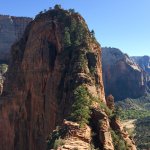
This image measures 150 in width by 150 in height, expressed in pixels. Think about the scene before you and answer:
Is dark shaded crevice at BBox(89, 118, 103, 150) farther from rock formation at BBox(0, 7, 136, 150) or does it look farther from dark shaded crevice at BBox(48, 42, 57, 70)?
dark shaded crevice at BBox(48, 42, 57, 70)

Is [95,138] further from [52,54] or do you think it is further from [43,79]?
[52,54]

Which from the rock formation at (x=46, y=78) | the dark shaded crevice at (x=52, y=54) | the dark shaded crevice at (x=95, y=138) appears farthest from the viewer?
the dark shaded crevice at (x=52, y=54)

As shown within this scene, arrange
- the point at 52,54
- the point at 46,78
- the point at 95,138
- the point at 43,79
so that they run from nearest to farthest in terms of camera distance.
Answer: the point at 95,138 < the point at 46,78 < the point at 43,79 < the point at 52,54

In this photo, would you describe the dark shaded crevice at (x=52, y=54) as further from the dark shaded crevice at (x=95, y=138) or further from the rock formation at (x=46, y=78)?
the dark shaded crevice at (x=95, y=138)

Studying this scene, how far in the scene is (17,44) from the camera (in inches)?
3772

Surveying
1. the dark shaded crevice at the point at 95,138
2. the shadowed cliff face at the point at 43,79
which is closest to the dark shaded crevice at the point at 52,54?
the shadowed cliff face at the point at 43,79

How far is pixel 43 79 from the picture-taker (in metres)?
80.2

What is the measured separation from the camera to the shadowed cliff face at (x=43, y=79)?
7075cm

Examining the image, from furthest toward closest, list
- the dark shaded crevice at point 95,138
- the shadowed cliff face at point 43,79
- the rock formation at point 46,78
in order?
the shadowed cliff face at point 43,79 → the rock formation at point 46,78 → the dark shaded crevice at point 95,138

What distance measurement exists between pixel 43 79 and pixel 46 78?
1082 millimetres

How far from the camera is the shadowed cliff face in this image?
70750 millimetres

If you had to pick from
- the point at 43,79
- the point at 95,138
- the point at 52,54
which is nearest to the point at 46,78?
the point at 43,79

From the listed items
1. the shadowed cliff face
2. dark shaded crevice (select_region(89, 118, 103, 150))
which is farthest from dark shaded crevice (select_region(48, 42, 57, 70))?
dark shaded crevice (select_region(89, 118, 103, 150))

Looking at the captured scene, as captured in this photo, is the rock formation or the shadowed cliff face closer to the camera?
the rock formation
